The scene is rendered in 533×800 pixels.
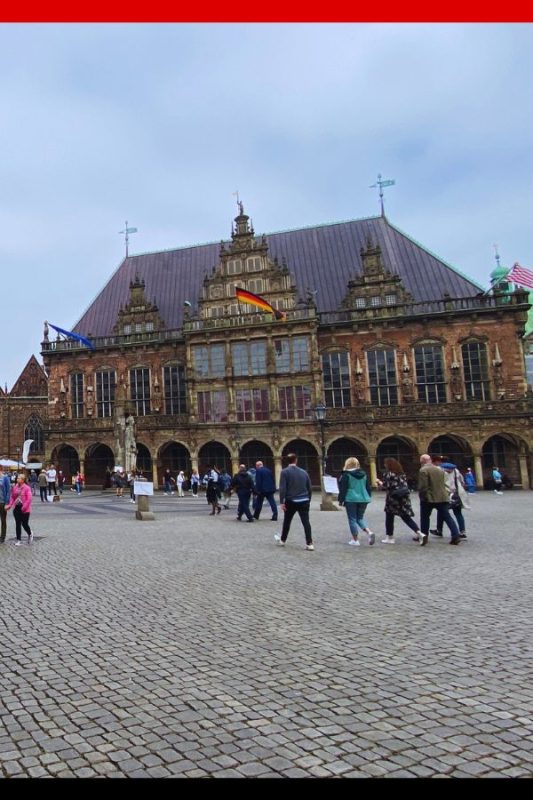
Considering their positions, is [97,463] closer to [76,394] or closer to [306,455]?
[76,394]

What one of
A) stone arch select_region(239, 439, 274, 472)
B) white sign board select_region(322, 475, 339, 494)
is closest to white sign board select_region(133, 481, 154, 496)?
white sign board select_region(322, 475, 339, 494)

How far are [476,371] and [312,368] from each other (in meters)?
10.9

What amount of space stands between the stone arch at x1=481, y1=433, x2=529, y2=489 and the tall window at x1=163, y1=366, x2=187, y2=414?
21459mm

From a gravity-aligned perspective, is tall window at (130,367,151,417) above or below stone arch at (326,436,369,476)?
above

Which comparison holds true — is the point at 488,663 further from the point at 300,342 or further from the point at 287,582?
the point at 300,342

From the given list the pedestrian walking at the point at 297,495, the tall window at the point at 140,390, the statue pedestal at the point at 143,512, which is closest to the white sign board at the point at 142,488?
the statue pedestal at the point at 143,512

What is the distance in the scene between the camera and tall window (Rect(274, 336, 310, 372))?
39.3 meters

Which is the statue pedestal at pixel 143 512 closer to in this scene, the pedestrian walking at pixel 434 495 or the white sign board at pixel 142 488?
the white sign board at pixel 142 488

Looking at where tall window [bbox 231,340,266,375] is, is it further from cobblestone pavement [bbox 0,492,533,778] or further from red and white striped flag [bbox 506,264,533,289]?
cobblestone pavement [bbox 0,492,533,778]

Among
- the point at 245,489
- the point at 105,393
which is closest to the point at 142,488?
the point at 245,489

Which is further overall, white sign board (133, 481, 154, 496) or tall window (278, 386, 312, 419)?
tall window (278, 386, 312, 419)

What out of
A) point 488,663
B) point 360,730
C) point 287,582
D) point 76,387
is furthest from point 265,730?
point 76,387

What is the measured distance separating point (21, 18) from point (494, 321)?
3769 centimetres

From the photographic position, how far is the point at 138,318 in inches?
1795
